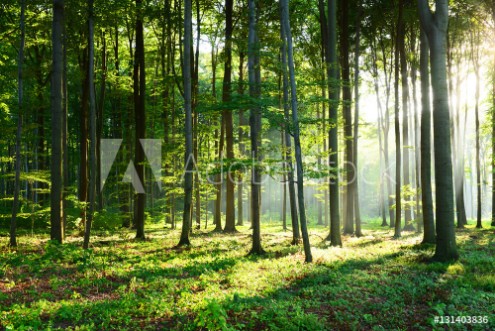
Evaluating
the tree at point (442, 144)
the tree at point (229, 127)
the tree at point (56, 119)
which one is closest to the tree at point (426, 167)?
the tree at point (442, 144)

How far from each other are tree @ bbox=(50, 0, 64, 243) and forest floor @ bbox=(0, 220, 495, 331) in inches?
58.8

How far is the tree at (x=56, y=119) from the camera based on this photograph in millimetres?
12383

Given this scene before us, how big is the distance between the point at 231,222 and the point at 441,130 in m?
12.9

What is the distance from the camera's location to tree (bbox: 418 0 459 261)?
988 centimetres

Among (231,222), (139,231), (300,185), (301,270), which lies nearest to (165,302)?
(301,270)

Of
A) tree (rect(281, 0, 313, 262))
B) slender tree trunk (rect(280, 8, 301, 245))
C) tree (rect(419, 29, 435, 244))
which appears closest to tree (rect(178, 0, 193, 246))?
slender tree trunk (rect(280, 8, 301, 245))

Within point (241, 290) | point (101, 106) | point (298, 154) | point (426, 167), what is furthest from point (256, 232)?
point (101, 106)

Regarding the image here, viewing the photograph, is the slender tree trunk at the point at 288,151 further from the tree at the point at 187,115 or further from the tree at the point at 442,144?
the tree at the point at 442,144

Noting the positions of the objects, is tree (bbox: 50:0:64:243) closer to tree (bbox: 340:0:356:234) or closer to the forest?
the forest

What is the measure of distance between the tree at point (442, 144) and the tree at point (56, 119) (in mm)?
12278

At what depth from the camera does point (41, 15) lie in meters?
14.8

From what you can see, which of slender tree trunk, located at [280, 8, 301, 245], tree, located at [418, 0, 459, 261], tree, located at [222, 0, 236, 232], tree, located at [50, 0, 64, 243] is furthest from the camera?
tree, located at [222, 0, 236, 232]

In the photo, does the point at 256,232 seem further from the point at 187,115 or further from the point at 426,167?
the point at 426,167

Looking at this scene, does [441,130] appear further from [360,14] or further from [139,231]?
[139,231]
